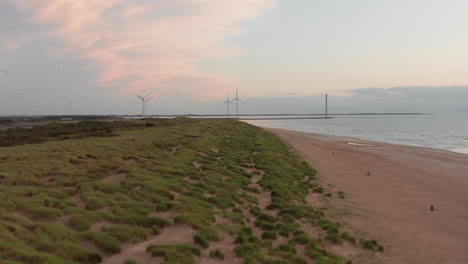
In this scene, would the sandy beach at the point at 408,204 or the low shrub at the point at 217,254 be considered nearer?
the low shrub at the point at 217,254

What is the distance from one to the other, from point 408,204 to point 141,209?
1814cm

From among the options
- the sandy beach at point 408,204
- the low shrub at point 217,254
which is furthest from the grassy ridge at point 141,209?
the sandy beach at point 408,204

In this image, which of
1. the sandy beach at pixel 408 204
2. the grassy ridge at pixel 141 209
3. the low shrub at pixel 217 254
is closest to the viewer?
the grassy ridge at pixel 141 209

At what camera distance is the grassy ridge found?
1045 centimetres

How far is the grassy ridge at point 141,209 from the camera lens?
10.5 metres

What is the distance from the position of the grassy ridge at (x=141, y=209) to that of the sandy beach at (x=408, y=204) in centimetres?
202

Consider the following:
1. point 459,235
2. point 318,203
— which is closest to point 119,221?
point 318,203

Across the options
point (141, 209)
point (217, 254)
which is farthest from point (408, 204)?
point (141, 209)

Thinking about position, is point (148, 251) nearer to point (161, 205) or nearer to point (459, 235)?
point (161, 205)

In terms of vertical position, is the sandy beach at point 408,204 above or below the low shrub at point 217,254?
below

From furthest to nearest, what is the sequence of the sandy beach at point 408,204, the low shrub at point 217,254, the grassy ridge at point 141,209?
1. the sandy beach at point 408,204
2. the low shrub at point 217,254
3. the grassy ridge at point 141,209

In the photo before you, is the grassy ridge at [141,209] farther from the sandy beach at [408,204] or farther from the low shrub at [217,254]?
the sandy beach at [408,204]

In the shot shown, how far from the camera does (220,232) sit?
13219 millimetres

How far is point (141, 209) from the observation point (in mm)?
13898
